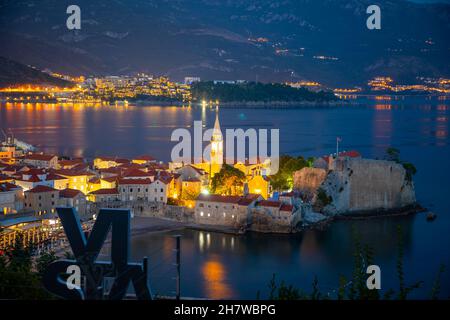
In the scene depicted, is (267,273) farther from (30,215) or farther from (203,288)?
(30,215)

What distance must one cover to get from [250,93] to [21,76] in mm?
22496

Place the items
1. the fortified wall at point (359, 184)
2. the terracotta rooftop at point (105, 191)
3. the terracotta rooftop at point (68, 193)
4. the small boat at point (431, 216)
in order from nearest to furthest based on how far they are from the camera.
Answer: the terracotta rooftop at point (68, 193) → the terracotta rooftop at point (105, 191) → the fortified wall at point (359, 184) → the small boat at point (431, 216)

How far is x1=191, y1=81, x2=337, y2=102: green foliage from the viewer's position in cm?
5666

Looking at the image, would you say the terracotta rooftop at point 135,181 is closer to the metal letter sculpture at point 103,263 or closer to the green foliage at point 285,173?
the green foliage at point 285,173

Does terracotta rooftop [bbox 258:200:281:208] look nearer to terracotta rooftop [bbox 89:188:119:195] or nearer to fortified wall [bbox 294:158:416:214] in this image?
fortified wall [bbox 294:158:416:214]

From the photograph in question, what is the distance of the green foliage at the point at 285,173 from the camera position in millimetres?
11621

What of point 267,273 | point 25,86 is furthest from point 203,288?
point 25,86

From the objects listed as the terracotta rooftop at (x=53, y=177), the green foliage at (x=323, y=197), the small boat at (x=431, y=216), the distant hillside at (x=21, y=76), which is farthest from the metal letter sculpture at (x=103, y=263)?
the distant hillside at (x=21, y=76)

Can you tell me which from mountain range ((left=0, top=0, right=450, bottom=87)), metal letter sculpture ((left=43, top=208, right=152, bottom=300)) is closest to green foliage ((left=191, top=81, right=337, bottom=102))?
mountain range ((left=0, top=0, right=450, bottom=87))

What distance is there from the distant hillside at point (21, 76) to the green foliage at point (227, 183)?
175ft

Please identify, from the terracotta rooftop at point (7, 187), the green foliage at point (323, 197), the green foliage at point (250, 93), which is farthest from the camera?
the green foliage at point (250, 93)

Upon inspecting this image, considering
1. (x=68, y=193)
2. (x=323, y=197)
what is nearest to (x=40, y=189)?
(x=68, y=193)
